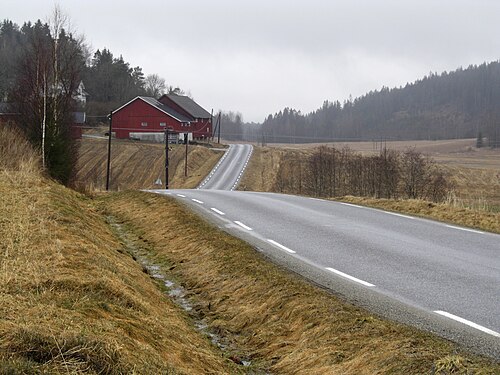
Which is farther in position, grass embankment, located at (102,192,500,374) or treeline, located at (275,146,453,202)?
treeline, located at (275,146,453,202)

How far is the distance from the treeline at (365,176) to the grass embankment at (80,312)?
41.8m

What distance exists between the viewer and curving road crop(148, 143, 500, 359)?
6.77 meters

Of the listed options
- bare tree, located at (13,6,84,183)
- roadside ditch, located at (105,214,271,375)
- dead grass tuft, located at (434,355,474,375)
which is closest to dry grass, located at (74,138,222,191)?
bare tree, located at (13,6,84,183)

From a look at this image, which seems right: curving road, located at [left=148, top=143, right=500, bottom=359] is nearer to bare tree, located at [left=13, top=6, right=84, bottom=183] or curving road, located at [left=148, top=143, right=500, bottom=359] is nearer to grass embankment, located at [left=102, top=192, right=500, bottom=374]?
grass embankment, located at [left=102, top=192, right=500, bottom=374]

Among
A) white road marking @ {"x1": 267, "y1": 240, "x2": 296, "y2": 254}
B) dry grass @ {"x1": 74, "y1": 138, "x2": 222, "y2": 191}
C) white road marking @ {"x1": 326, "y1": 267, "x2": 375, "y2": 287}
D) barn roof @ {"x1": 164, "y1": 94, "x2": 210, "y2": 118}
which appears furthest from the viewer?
barn roof @ {"x1": 164, "y1": 94, "x2": 210, "y2": 118}

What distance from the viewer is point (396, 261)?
9891mm

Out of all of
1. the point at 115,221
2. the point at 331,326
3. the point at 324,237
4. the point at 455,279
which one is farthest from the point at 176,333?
the point at 115,221

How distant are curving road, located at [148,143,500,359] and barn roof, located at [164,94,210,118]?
82.0m

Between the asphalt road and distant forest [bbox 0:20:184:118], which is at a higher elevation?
distant forest [bbox 0:20:184:118]

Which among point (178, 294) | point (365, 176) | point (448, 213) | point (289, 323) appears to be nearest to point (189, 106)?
point (365, 176)

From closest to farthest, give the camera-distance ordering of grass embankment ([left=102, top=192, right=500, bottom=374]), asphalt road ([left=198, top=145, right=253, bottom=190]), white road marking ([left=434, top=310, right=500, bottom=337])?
grass embankment ([left=102, top=192, right=500, bottom=374]) < white road marking ([left=434, top=310, right=500, bottom=337]) < asphalt road ([left=198, top=145, right=253, bottom=190])

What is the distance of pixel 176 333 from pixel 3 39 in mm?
125401

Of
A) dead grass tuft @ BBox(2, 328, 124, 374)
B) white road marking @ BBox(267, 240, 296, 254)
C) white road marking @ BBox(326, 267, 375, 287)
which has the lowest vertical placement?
white road marking @ BBox(267, 240, 296, 254)

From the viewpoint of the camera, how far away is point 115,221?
18.7 meters
